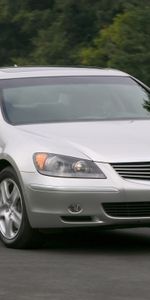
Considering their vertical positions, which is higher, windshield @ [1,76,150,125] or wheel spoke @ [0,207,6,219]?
windshield @ [1,76,150,125]

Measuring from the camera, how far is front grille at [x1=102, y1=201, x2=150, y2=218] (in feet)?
26.0

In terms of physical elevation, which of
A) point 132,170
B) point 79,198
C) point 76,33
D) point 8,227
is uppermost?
point 132,170

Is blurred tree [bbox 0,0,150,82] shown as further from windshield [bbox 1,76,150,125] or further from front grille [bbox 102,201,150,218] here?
front grille [bbox 102,201,150,218]

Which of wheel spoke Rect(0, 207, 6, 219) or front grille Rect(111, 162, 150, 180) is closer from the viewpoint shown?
front grille Rect(111, 162, 150, 180)

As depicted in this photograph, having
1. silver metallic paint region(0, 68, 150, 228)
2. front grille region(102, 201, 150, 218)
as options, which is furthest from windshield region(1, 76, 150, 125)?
front grille region(102, 201, 150, 218)

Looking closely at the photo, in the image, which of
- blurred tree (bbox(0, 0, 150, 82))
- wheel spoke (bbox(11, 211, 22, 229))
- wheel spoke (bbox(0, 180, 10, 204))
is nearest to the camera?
wheel spoke (bbox(11, 211, 22, 229))

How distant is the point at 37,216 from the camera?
26.6 feet

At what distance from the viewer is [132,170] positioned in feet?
26.1

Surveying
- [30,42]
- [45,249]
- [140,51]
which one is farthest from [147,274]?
[30,42]

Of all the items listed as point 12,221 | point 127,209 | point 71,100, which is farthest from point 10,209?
point 71,100

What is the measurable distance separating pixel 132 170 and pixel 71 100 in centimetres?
153

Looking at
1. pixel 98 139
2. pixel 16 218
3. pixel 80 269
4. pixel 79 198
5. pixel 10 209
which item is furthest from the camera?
pixel 10 209

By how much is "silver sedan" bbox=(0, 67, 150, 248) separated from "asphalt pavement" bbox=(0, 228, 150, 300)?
267 millimetres

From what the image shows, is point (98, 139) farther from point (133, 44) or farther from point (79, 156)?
point (133, 44)
